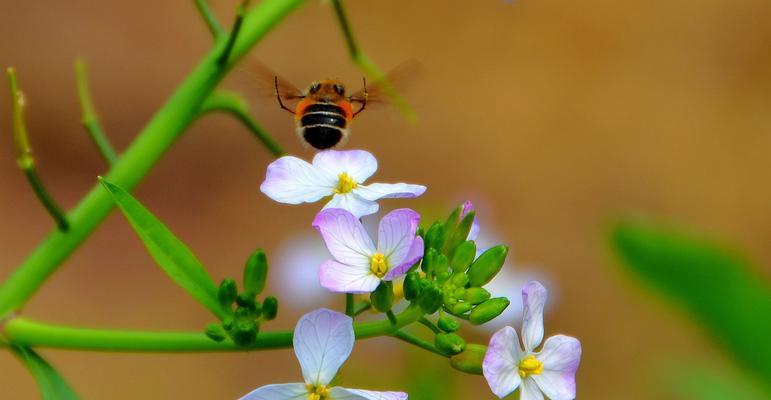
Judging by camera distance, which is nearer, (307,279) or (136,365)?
(307,279)

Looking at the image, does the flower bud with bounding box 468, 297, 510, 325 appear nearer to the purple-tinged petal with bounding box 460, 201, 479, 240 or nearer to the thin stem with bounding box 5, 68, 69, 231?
the purple-tinged petal with bounding box 460, 201, 479, 240

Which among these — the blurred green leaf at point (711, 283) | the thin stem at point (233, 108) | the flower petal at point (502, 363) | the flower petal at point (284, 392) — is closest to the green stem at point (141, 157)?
the thin stem at point (233, 108)

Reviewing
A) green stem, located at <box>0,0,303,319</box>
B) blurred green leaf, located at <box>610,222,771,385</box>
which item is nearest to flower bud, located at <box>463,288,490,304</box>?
green stem, located at <box>0,0,303,319</box>

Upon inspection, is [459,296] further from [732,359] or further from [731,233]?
[731,233]

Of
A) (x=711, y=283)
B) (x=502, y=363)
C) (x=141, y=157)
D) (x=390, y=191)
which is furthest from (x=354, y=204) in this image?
(x=711, y=283)

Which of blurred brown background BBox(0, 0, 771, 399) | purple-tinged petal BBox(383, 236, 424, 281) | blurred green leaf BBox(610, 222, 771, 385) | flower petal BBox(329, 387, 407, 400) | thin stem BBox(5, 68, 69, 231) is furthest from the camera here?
blurred brown background BBox(0, 0, 771, 399)

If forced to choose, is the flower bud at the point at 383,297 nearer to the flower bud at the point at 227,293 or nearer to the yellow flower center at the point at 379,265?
the yellow flower center at the point at 379,265

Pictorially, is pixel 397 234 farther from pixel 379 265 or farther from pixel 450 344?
pixel 450 344

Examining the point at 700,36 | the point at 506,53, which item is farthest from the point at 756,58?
the point at 506,53

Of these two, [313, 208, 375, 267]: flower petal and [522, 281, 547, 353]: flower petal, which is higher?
[313, 208, 375, 267]: flower petal
